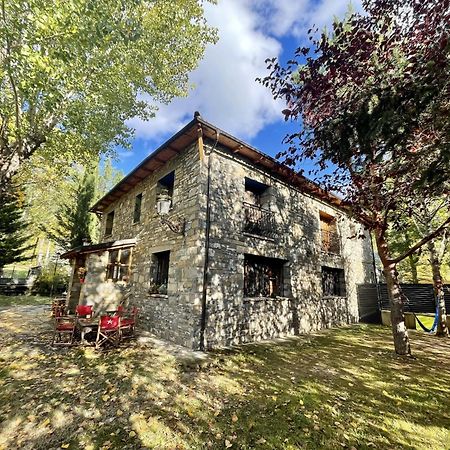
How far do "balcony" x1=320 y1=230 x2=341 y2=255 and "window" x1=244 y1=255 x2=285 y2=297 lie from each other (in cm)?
397

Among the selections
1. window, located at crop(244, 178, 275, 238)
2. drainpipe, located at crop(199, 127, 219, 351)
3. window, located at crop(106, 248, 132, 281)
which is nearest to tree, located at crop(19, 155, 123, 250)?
window, located at crop(106, 248, 132, 281)

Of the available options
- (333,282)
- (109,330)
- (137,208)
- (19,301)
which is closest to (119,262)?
(137,208)

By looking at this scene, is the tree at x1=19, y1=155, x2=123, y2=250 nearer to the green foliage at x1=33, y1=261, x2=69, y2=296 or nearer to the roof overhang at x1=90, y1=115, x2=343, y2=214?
the green foliage at x1=33, y1=261, x2=69, y2=296

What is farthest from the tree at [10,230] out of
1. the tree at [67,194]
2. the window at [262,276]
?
the window at [262,276]

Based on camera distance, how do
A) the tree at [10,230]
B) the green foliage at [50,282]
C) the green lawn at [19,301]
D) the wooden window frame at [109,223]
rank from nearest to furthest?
the green lawn at [19,301] < the wooden window frame at [109,223] < the tree at [10,230] < the green foliage at [50,282]

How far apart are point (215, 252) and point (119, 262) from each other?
519 cm

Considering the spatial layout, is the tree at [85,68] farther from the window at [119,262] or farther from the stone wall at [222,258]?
the window at [119,262]

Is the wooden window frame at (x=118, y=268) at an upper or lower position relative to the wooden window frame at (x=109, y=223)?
lower

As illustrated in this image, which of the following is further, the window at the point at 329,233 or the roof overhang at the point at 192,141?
the window at the point at 329,233

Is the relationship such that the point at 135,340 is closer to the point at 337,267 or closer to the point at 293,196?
the point at 293,196

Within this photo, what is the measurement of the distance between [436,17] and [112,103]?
10.3 metres

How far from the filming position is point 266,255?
8227 millimetres

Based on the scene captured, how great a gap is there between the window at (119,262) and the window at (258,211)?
202 inches

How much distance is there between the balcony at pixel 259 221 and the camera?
8279 millimetres
